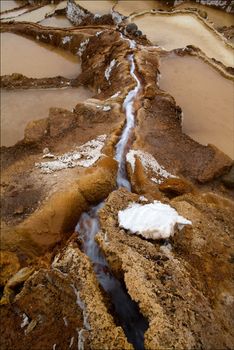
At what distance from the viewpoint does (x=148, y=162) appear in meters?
5.58

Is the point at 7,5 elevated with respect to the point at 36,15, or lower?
lower

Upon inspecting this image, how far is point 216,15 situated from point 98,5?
4.00 m

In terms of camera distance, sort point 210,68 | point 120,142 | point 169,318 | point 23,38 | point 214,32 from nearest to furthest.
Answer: point 169,318 → point 120,142 → point 210,68 → point 214,32 → point 23,38

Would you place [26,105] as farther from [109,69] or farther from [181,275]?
[181,275]

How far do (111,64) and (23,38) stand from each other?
161 inches

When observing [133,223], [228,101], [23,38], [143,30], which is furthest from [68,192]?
[23,38]

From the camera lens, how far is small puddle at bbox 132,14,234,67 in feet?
30.2

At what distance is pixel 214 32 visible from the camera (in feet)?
32.5

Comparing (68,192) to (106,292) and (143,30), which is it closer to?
(106,292)

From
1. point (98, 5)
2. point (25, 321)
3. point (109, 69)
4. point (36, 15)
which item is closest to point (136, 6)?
point (98, 5)

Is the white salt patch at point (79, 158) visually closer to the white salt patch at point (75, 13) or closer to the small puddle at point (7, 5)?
the white salt patch at point (75, 13)

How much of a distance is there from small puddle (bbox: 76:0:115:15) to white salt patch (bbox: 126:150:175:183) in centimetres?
748

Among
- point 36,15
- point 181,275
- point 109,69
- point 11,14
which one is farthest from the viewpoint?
point 11,14

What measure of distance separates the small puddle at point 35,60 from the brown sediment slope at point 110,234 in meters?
2.76
